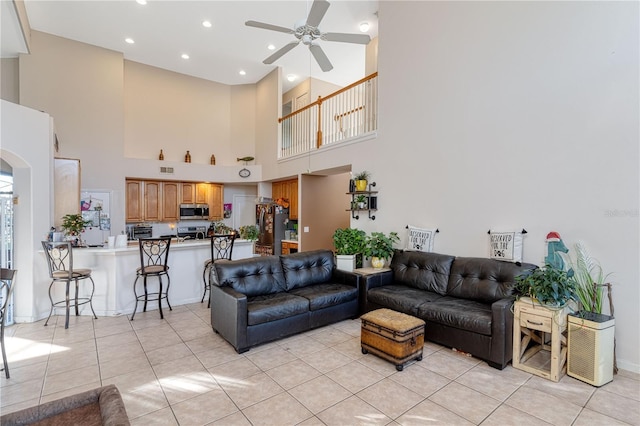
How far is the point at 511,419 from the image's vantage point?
2.19 metres

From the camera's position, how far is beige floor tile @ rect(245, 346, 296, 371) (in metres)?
2.97

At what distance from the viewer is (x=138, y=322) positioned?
407 cm

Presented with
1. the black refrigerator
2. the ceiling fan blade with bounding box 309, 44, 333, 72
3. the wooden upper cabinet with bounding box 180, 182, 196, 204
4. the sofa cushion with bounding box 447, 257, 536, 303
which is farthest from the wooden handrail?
the sofa cushion with bounding box 447, 257, 536, 303

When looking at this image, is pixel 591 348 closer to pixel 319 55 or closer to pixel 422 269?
pixel 422 269

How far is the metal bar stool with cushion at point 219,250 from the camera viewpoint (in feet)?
15.5

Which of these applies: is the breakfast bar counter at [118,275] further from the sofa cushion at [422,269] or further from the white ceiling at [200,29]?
the white ceiling at [200,29]

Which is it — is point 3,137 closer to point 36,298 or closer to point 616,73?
point 36,298

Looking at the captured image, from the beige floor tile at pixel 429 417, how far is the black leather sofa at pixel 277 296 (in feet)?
5.33

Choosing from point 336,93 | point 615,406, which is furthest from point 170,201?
point 615,406

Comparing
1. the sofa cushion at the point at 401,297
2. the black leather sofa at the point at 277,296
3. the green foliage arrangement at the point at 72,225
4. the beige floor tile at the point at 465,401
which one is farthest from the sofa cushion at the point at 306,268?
the green foliage arrangement at the point at 72,225

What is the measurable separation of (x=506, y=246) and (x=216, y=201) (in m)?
7.38

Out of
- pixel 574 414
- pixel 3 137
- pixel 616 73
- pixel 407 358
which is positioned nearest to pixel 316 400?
pixel 407 358

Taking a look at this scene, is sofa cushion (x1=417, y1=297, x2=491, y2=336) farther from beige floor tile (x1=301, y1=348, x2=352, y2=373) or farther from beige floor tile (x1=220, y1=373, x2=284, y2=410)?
beige floor tile (x1=220, y1=373, x2=284, y2=410)

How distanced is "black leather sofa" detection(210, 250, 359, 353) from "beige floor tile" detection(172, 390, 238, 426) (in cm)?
74
